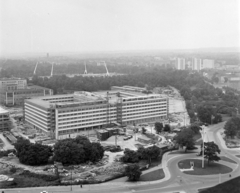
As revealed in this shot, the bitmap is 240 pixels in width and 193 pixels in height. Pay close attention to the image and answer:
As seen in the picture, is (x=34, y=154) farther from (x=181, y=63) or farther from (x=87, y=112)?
(x=181, y=63)

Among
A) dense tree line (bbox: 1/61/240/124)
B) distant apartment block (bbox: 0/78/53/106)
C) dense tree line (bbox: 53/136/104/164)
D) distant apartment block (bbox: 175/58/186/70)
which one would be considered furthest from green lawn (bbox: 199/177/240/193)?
distant apartment block (bbox: 175/58/186/70)

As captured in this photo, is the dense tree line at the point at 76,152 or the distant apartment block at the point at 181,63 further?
the distant apartment block at the point at 181,63

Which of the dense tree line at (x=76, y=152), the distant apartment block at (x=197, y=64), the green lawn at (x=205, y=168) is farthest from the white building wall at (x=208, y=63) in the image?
the dense tree line at (x=76, y=152)

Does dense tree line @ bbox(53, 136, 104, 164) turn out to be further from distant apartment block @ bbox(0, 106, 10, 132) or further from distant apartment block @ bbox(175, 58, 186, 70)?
distant apartment block @ bbox(175, 58, 186, 70)

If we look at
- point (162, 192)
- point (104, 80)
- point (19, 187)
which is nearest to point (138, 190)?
point (162, 192)

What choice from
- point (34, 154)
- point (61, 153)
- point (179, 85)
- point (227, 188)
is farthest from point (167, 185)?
point (179, 85)

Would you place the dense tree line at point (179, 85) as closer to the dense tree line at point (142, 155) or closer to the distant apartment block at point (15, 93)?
the distant apartment block at point (15, 93)
